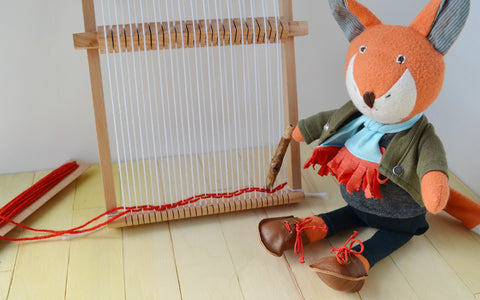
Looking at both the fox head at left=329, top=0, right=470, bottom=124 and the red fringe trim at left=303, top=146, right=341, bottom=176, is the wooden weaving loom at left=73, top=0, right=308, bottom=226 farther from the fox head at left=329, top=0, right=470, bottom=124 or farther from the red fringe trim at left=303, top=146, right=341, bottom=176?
the fox head at left=329, top=0, right=470, bottom=124

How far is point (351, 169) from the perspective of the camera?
3.57 ft

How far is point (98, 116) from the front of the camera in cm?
115

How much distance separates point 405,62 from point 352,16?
0.17m

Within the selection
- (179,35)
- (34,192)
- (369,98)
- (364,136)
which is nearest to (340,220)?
(364,136)

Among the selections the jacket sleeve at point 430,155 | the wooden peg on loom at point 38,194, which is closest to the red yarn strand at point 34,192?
the wooden peg on loom at point 38,194

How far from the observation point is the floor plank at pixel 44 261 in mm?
1069

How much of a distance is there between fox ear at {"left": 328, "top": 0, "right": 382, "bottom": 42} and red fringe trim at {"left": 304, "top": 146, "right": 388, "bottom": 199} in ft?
0.78

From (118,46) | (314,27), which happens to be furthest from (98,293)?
(314,27)

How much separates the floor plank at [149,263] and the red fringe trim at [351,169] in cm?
37

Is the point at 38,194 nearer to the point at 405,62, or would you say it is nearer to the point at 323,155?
the point at 323,155

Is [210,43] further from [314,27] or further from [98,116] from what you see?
[314,27]

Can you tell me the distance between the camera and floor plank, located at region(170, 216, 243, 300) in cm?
106

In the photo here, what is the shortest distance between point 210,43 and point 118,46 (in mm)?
190

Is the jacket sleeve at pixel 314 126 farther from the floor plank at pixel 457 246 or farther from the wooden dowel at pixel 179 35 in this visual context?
the floor plank at pixel 457 246
